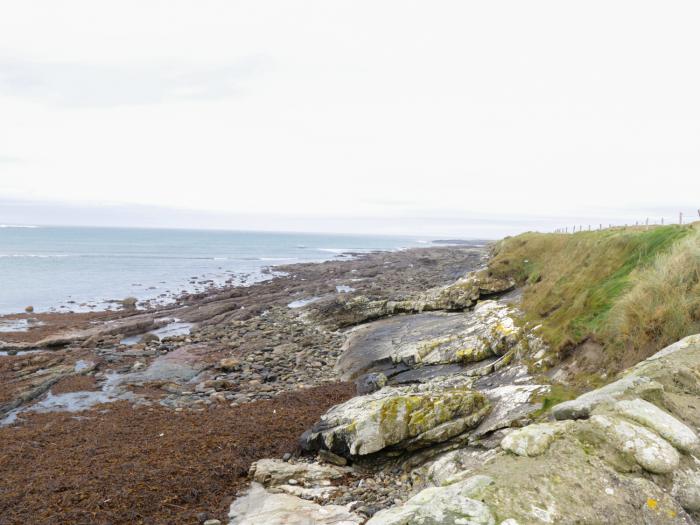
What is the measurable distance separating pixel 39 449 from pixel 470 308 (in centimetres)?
1964

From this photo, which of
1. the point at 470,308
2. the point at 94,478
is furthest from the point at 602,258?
the point at 94,478

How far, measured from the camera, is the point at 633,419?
560cm

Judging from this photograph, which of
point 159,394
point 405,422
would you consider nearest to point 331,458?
point 405,422

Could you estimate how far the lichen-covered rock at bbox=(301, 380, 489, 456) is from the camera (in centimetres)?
974

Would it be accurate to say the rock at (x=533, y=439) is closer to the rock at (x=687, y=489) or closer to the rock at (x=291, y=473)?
the rock at (x=687, y=489)

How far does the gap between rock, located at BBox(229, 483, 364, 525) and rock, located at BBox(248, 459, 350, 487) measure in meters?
0.53

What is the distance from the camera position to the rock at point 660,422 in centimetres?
526

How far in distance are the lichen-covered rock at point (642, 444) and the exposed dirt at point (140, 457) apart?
7.33 metres

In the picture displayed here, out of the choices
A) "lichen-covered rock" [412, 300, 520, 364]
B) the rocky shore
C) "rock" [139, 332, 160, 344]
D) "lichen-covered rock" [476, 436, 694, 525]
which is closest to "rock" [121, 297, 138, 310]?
the rocky shore

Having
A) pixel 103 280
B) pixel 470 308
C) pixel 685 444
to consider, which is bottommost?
pixel 103 280

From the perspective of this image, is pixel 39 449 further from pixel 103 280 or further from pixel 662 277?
pixel 103 280

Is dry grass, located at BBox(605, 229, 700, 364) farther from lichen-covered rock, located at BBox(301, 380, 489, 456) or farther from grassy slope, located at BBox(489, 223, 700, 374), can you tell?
lichen-covered rock, located at BBox(301, 380, 489, 456)

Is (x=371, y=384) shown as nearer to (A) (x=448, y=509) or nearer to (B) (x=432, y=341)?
(B) (x=432, y=341)

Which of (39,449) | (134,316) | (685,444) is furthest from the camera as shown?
(134,316)
